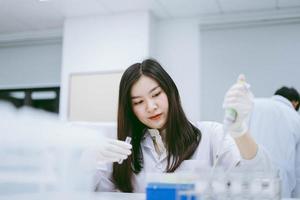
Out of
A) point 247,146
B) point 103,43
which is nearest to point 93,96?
point 103,43

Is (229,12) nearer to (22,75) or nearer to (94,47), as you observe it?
(94,47)

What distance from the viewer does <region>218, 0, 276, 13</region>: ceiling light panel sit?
3754 mm

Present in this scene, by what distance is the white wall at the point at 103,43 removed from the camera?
4.07 m

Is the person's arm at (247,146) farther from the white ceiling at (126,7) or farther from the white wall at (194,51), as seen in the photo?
the white ceiling at (126,7)

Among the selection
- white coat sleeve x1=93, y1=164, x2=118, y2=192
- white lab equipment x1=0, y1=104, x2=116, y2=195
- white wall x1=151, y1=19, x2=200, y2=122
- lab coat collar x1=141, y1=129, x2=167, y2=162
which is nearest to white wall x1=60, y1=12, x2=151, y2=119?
white wall x1=151, y1=19, x2=200, y2=122

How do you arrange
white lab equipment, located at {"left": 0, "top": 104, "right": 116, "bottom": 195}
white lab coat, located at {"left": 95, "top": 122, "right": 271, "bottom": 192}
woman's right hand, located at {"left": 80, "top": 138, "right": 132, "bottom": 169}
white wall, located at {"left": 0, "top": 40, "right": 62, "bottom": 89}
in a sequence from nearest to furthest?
white lab equipment, located at {"left": 0, "top": 104, "right": 116, "bottom": 195}
woman's right hand, located at {"left": 80, "top": 138, "right": 132, "bottom": 169}
white lab coat, located at {"left": 95, "top": 122, "right": 271, "bottom": 192}
white wall, located at {"left": 0, "top": 40, "right": 62, "bottom": 89}

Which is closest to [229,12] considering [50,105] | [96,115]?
[96,115]

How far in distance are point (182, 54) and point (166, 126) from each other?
282 centimetres

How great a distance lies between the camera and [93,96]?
422 cm

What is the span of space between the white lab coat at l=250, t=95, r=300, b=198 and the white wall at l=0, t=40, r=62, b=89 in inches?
124

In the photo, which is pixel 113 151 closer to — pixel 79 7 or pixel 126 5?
pixel 126 5

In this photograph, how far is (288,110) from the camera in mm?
2361

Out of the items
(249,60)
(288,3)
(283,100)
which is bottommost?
(283,100)

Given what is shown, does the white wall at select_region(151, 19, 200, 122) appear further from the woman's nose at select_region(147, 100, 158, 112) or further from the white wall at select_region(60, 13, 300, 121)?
the woman's nose at select_region(147, 100, 158, 112)
